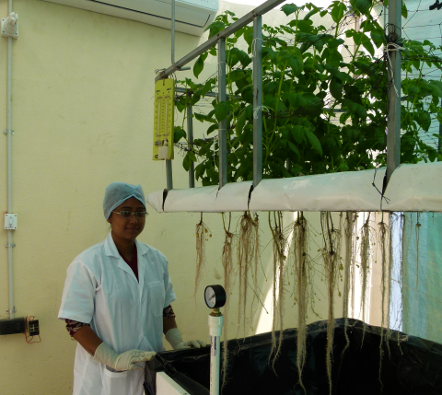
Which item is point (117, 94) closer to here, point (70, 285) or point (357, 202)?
point (70, 285)

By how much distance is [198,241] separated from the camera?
1438 millimetres

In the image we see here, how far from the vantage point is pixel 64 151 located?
2.26 meters

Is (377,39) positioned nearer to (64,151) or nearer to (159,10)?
(159,10)

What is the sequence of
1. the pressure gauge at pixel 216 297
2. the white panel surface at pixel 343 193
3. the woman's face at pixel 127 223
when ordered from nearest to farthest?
the white panel surface at pixel 343 193 → the pressure gauge at pixel 216 297 → the woman's face at pixel 127 223

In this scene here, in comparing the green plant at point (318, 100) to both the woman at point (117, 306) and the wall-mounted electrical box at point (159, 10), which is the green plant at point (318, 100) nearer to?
the woman at point (117, 306)

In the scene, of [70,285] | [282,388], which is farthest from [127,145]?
[282,388]

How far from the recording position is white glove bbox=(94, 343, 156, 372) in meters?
1.43

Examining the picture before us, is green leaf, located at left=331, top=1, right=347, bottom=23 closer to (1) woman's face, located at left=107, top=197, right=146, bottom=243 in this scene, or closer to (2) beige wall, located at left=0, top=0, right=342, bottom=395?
(1) woman's face, located at left=107, top=197, right=146, bottom=243

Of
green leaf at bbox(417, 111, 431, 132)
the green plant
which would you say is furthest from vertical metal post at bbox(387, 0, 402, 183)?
green leaf at bbox(417, 111, 431, 132)

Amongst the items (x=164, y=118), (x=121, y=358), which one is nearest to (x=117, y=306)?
(x=121, y=358)

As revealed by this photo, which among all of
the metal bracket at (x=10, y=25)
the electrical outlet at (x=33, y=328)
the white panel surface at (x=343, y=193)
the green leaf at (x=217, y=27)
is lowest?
the electrical outlet at (x=33, y=328)

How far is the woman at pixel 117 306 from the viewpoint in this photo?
1.50 metres

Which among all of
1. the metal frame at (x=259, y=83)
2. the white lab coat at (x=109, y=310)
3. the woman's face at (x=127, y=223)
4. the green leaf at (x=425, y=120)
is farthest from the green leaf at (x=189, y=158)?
the green leaf at (x=425, y=120)

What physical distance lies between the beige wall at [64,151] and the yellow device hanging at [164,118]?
98 cm
